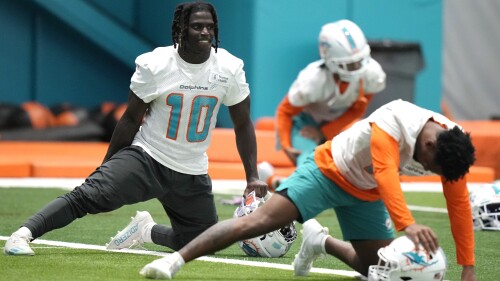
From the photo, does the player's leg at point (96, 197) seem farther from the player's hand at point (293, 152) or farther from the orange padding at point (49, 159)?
the orange padding at point (49, 159)

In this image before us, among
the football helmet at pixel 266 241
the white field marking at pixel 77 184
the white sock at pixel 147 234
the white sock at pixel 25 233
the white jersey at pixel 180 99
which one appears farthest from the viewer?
the white field marking at pixel 77 184

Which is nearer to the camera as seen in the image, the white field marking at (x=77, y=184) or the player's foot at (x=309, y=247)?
the player's foot at (x=309, y=247)

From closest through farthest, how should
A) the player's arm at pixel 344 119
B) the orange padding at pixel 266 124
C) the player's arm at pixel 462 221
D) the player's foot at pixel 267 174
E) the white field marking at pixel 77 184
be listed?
1. the player's arm at pixel 462 221
2. the player's arm at pixel 344 119
3. the player's foot at pixel 267 174
4. the white field marking at pixel 77 184
5. the orange padding at pixel 266 124

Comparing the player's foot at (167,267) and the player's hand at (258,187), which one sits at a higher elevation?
the player's foot at (167,267)

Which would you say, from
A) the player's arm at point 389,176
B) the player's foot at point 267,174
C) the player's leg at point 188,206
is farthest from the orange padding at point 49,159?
the player's arm at point 389,176

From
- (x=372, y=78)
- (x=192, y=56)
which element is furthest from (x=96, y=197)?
(x=372, y=78)

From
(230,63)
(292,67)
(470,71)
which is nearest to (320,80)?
(230,63)

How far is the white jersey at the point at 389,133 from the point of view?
644cm

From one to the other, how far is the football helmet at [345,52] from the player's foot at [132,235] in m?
4.04

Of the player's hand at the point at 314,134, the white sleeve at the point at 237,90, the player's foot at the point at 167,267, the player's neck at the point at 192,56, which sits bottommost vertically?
the player's hand at the point at 314,134

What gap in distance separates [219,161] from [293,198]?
32.1 feet

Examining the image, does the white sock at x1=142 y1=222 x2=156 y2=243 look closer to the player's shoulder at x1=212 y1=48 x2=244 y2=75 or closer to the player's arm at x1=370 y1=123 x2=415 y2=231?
the player's shoulder at x1=212 y1=48 x2=244 y2=75

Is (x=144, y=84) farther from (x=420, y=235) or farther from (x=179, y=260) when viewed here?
(x=420, y=235)

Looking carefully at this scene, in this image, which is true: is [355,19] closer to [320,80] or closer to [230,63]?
[320,80]
